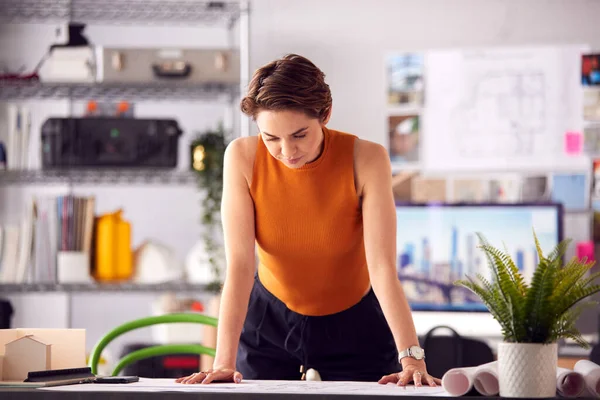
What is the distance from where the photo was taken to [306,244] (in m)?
1.83

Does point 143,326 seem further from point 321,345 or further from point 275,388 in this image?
point 275,388

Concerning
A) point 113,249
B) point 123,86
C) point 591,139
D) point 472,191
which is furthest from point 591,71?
point 113,249

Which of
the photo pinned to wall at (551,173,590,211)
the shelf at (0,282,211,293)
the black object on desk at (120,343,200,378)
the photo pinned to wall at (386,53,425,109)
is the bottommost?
the black object on desk at (120,343,200,378)

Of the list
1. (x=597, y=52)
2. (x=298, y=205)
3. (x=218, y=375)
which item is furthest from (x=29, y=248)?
(x=597, y=52)

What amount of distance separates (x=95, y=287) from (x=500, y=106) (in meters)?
2.04

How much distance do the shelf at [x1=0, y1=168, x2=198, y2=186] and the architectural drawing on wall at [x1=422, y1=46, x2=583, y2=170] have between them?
1191mm

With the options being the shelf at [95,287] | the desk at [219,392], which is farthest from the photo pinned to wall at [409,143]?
the desk at [219,392]

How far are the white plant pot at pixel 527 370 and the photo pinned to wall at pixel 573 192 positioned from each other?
2949 millimetres

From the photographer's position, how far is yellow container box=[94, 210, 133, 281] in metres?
3.71

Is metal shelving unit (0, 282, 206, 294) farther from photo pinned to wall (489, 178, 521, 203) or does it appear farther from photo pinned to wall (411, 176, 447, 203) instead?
photo pinned to wall (489, 178, 521, 203)

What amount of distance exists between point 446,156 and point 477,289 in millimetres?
2908

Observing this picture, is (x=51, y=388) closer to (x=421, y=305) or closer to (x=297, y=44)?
(x=421, y=305)

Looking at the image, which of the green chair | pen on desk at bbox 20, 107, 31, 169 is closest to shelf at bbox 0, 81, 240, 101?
pen on desk at bbox 20, 107, 31, 169

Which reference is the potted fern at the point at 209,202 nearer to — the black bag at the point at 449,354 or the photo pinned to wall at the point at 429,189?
the photo pinned to wall at the point at 429,189
